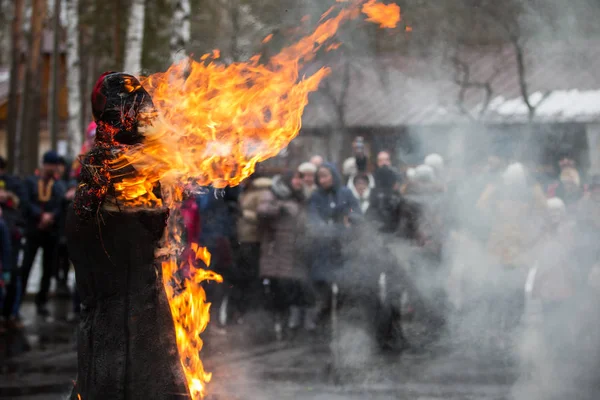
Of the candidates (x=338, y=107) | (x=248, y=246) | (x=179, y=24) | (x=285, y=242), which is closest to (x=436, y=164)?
(x=285, y=242)

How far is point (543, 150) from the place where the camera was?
35.6 ft

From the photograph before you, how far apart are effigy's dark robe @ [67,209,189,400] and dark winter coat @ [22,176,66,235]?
683cm

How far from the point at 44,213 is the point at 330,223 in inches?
147

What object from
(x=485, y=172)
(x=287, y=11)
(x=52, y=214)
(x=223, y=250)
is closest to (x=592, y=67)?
(x=485, y=172)

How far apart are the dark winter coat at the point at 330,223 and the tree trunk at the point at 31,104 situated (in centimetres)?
1188

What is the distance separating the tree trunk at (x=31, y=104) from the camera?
19.7 meters

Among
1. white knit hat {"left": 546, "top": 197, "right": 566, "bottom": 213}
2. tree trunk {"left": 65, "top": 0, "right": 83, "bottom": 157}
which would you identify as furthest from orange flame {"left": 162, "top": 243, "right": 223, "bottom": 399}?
tree trunk {"left": 65, "top": 0, "right": 83, "bottom": 157}

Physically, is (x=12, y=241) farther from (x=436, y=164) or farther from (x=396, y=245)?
(x=436, y=164)

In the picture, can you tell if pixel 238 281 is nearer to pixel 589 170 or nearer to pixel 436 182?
pixel 436 182

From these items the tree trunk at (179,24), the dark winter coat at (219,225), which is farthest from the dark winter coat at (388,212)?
the tree trunk at (179,24)

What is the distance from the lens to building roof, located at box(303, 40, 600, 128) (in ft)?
31.7

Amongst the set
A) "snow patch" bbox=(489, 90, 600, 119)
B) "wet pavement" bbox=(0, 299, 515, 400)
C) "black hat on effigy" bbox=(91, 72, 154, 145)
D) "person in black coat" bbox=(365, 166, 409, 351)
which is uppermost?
"snow patch" bbox=(489, 90, 600, 119)

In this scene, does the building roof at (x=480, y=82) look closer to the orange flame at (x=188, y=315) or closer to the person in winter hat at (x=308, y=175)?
the person in winter hat at (x=308, y=175)

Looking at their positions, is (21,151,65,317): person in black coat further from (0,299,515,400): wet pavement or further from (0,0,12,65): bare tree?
(0,0,12,65): bare tree
